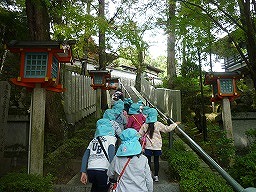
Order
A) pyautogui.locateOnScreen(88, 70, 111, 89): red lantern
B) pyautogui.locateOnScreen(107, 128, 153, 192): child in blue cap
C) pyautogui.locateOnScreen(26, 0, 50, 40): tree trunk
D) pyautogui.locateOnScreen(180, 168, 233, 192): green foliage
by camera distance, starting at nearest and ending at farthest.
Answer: pyautogui.locateOnScreen(107, 128, 153, 192): child in blue cap → pyautogui.locateOnScreen(180, 168, 233, 192): green foliage → pyautogui.locateOnScreen(26, 0, 50, 40): tree trunk → pyautogui.locateOnScreen(88, 70, 111, 89): red lantern

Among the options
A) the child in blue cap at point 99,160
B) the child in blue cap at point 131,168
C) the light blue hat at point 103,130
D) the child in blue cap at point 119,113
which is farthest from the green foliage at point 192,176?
the child in blue cap at point 119,113

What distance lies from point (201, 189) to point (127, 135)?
1.74 metres

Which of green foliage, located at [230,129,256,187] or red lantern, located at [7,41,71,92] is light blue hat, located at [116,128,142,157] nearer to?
green foliage, located at [230,129,256,187]

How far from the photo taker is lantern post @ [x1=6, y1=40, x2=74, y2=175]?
4.62m

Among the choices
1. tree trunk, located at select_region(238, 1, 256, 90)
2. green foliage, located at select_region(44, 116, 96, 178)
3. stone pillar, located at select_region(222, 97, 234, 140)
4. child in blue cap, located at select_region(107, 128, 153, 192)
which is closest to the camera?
child in blue cap, located at select_region(107, 128, 153, 192)

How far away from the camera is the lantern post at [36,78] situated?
462 cm

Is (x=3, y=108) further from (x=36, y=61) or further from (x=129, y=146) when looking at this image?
(x=129, y=146)

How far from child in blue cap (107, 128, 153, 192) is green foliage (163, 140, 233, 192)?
121cm

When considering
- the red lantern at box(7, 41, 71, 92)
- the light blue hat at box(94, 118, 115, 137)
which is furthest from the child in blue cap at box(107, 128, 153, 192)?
the red lantern at box(7, 41, 71, 92)

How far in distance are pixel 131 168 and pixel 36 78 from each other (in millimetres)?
2756

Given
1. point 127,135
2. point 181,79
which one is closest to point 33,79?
point 127,135

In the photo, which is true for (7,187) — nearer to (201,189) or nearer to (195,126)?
(201,189)

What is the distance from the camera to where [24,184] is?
3822mm

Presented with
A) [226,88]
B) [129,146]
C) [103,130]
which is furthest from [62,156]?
[226,88]
